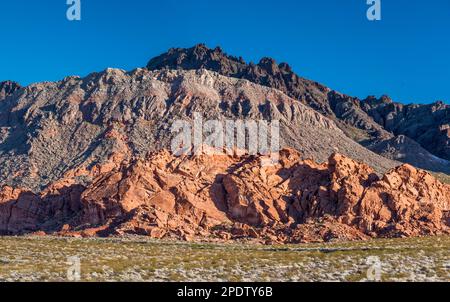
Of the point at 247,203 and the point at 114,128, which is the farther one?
the point at 114,128

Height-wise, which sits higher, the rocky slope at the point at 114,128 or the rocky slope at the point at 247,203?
the rocky slope at the point at 114,128

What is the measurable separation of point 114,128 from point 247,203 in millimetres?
89021

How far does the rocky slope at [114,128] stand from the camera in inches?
6309

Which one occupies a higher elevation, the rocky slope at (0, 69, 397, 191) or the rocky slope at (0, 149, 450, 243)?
the rocky slope at (0, 69, 397, 191)

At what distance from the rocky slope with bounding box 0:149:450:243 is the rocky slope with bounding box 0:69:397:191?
52.2 m

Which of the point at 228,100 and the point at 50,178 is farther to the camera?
the point at 228,100

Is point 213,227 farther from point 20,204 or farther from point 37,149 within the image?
point 37,149

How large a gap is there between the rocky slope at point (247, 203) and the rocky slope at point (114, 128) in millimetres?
52190

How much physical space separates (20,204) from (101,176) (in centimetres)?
1512

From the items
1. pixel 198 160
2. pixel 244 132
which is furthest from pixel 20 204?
pixel 244 132

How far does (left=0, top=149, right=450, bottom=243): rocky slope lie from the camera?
8675cm

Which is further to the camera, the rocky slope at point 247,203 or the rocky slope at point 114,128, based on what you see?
the rocky slope at point 114,128

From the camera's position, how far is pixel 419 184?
315ft

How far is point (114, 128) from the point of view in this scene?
17438 cm
